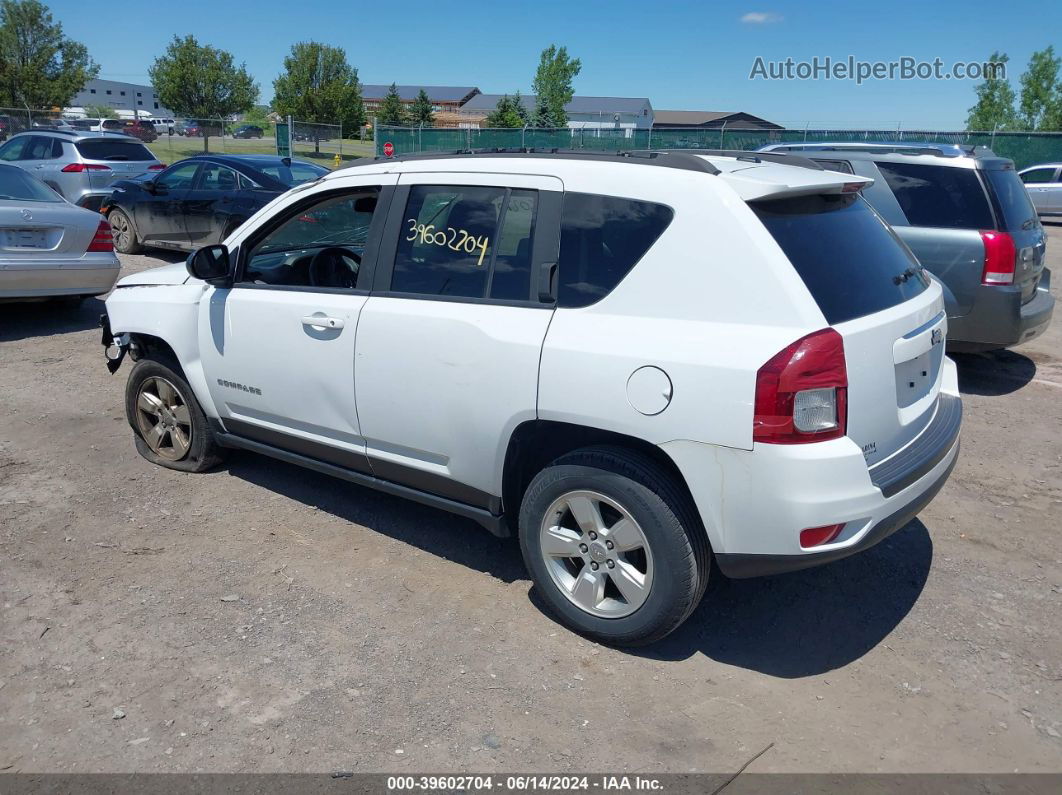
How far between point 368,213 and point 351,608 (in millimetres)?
1943

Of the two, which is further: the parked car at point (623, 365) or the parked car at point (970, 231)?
the parked car at point (970, 231)

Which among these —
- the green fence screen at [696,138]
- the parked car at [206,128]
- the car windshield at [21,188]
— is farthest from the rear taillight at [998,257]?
the parked car at [206,128]

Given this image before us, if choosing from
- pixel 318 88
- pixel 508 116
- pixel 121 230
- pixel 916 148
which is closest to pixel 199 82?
pixel 318 88

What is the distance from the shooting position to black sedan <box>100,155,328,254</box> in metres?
11.7

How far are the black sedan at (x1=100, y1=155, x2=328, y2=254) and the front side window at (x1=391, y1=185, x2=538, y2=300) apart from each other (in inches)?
322

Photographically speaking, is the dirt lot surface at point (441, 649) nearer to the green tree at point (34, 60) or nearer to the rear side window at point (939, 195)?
the rear side window at point (939, 195)

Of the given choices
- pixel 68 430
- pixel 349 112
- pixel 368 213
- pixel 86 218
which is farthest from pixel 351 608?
pixel 349 112

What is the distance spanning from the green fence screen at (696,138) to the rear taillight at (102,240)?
18.6m

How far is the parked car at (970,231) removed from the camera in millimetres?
6887

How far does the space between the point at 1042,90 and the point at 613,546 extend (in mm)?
54861

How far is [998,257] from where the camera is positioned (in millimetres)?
6832

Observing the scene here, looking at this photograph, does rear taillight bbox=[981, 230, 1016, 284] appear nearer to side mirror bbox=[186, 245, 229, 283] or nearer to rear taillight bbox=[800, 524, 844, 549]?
rear taillight bbox=[800, 524, 844, 549]

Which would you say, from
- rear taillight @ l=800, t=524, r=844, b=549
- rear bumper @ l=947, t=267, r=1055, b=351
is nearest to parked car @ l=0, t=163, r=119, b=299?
rear taillight @ l=800, t=524, r=844, b=549

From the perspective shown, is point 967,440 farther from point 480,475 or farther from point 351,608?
point 351,608
